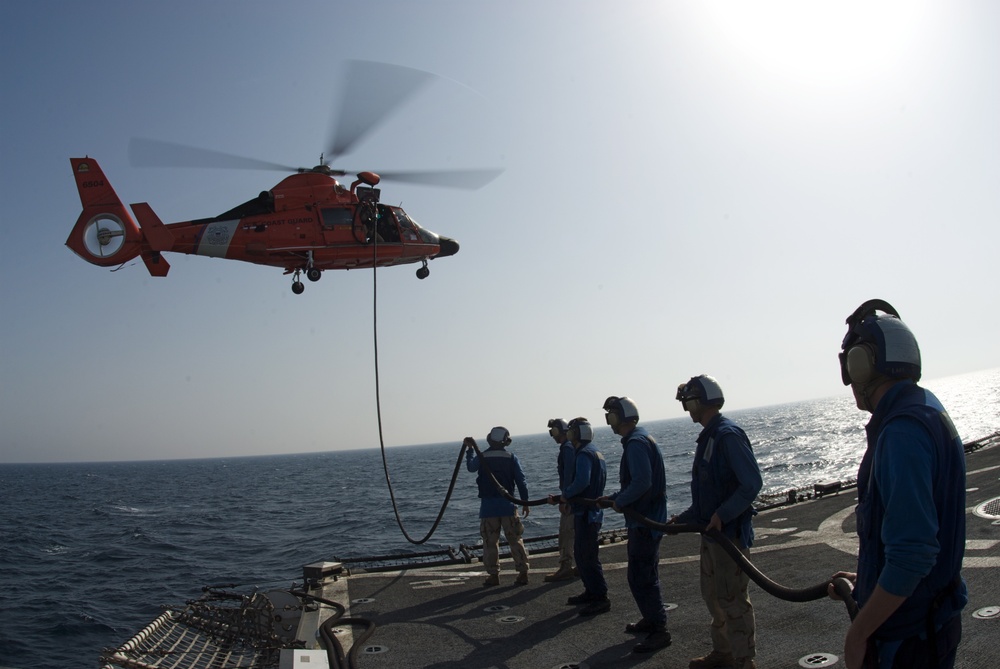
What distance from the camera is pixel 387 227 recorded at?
15.6 m

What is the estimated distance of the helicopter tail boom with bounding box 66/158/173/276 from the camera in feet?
46.6

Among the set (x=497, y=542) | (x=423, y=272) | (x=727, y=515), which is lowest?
(x=497, y=542)

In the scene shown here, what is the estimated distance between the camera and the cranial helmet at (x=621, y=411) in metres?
7.09

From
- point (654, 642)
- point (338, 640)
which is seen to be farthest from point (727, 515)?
point (338, 640)

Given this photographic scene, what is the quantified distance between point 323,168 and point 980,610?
13.4 m

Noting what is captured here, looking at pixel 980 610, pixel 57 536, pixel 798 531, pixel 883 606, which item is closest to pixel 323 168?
pixel 798 531

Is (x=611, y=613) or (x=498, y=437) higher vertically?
(x=498, y=437)

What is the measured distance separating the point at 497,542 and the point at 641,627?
11.1 feet

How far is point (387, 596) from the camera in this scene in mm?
9445

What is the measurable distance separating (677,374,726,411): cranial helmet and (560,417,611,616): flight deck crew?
87.4 inches

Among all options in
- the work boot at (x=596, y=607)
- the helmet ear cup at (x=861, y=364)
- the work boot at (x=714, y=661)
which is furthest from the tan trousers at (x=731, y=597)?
the helmet ear cup at (x=861, y=364)

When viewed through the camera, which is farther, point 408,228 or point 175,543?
point 175,543

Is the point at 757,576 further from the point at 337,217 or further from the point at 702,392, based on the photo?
the point at 337,217

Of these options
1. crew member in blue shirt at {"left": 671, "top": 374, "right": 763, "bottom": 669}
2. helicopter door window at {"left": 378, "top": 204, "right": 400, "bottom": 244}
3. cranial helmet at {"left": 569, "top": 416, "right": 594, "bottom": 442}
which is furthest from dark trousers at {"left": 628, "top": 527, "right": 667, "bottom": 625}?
helicopter door window at {"left": 378, "top": 204, "right": 400, "bottom": 244}
